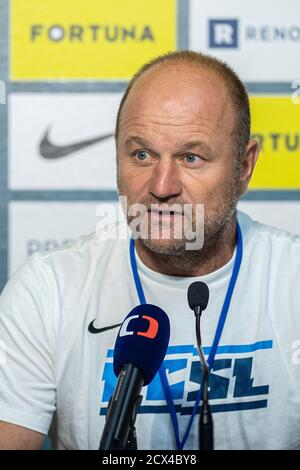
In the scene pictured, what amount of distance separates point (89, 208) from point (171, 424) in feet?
2.55

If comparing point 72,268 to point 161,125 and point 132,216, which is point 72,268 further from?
→ point 161,125

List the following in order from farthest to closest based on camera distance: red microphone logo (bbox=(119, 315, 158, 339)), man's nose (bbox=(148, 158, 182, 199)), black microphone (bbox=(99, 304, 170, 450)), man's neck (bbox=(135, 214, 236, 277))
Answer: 1. man's neck (bbox=(135, 214, 236, 277))
2. man's nose (bbox=(148, 158, 182, 199))
3. red microphone logo (bbox=(119, 315, 158, 339))
4. black microphone (bbox=(99, 304, 170, 450))

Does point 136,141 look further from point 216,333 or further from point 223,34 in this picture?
point 223,34

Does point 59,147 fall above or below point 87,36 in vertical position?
below

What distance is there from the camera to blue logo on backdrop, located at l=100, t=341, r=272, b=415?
3.78ft

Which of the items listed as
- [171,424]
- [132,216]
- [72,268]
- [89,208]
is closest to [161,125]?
[132,216]

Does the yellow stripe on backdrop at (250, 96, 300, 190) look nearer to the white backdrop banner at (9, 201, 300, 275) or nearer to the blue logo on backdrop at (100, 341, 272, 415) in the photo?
the white backdrop banner at (9, 201, 300, 275)

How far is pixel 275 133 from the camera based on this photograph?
1.78 meters

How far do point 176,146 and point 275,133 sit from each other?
719mm

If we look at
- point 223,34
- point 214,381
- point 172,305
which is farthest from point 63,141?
point 214,381

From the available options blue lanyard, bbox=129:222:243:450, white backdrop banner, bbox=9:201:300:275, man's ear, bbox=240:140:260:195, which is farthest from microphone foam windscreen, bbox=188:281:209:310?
white backdrop banner, bbox=9:201:300:275

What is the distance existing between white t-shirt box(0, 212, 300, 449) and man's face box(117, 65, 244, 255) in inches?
5.1

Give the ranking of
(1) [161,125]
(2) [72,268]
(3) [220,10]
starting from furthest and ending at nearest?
(3) [220,10] → (2) [72,268] → (1) [161,125]

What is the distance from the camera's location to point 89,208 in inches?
71.0
